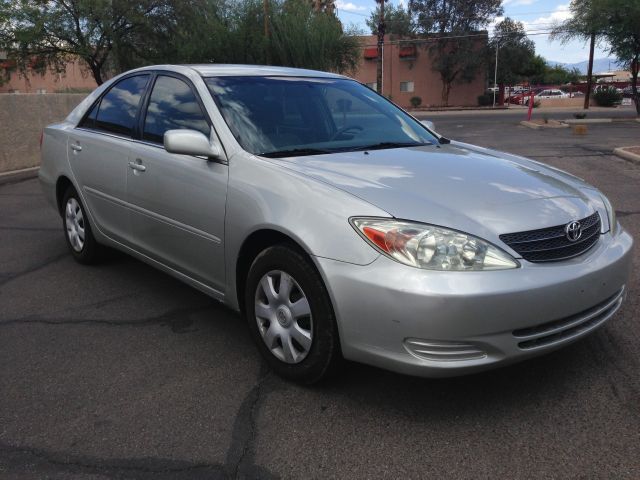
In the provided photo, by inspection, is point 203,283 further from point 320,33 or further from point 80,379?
point 320,33

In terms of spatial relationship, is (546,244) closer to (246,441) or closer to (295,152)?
(295,152)

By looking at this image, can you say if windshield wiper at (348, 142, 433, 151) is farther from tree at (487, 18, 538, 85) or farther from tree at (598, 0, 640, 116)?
tree at (487, 18, 538, 85)

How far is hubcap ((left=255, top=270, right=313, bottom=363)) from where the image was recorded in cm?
282

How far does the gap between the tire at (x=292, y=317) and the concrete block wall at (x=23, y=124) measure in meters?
9.69

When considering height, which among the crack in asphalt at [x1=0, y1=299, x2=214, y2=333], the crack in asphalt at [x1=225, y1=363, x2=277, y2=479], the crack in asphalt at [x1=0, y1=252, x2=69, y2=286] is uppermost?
the crack in asphalt at [x1=0, y1=252, x2=69, y2=286]

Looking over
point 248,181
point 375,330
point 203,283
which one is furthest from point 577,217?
point 203,283

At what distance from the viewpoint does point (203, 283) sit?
11.6 feet

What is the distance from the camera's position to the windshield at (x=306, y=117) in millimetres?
3426

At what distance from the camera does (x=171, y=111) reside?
3875 millimetres

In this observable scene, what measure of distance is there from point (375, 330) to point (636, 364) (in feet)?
5.17

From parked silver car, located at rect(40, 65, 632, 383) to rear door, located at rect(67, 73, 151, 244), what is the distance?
27 mm

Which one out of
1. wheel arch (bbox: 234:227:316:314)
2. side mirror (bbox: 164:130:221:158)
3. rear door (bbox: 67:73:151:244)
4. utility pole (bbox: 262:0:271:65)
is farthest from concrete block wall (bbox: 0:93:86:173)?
utility pole (bbox: 262:0:271:65)

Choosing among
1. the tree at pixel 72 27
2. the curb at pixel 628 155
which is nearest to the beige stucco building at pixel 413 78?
the tree at pixel 72 27

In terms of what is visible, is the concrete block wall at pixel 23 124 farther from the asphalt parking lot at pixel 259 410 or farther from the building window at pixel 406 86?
the building window at pixel 406 86
